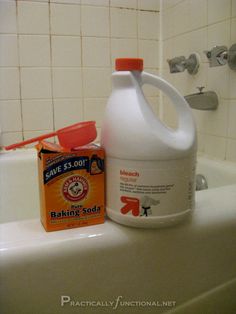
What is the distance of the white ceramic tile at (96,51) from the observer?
4.38 ft

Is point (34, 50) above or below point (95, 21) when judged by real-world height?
below

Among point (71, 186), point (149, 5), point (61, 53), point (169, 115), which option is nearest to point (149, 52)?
point (149, 5)

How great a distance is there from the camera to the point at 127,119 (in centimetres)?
49

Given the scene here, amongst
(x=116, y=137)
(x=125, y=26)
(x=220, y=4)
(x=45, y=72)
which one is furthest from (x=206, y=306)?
(x=125, y=26)

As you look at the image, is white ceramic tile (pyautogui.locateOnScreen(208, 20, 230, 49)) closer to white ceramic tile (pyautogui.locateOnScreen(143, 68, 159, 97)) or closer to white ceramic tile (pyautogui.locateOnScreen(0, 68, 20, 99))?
white ceramic tile (pyautogui.locateOnScreen(143, 68, 159, 97))

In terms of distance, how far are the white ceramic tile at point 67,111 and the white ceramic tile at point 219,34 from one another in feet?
1.93

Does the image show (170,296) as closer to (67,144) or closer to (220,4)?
(67,144)

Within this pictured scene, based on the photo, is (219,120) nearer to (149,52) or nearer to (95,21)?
(149,52)

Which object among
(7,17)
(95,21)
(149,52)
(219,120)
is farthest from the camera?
(149,52)

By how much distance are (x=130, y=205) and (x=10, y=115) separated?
949 mm

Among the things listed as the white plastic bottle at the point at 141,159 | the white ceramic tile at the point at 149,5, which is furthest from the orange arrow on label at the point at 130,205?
the white ceramic tile at the point at 149,5

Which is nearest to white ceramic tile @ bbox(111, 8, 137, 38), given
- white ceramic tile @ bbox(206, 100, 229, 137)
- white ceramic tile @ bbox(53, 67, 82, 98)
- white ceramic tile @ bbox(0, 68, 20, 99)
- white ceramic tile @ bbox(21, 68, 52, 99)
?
white ceramic tile @ bbox(53, 67, 82, 98)

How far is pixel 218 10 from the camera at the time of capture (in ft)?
3.38

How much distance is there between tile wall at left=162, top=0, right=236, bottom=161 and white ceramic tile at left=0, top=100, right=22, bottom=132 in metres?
0.67
